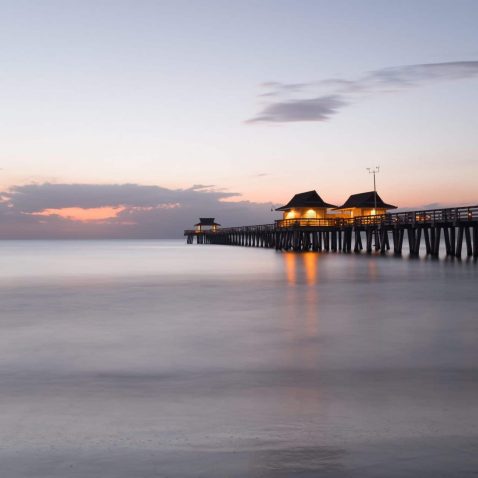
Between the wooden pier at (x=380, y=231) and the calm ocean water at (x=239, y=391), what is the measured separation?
24.6 meters

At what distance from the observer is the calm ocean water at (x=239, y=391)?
6184 mm

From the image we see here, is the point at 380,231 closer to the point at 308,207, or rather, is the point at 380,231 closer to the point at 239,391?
the point at 308,207

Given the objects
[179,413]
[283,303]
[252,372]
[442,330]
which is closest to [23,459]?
[179,413]

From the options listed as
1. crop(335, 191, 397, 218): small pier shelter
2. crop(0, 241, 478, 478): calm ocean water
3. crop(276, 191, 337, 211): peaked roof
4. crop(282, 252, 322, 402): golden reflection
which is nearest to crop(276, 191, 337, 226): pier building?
crop(276, 191, 337, 211): peaked roof

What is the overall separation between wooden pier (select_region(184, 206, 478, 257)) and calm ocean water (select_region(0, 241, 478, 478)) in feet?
80.8

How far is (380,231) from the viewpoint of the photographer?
195 feet

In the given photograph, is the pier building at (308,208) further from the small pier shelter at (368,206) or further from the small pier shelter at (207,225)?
the small pier shelter at (207,225)

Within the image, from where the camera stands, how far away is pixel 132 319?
18.1 m

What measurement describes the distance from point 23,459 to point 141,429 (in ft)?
4.47

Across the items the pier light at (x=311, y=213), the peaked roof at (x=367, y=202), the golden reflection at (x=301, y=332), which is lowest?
the golden reflection at (x=301, y=332)

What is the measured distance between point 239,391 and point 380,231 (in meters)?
51.8

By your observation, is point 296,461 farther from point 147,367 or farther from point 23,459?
point 147,367

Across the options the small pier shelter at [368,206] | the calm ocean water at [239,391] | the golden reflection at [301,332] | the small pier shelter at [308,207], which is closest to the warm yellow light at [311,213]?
the small pier shelter at [308,207]

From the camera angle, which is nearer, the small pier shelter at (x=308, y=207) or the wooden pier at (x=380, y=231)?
the wooden pier at (x=380, y=231)
